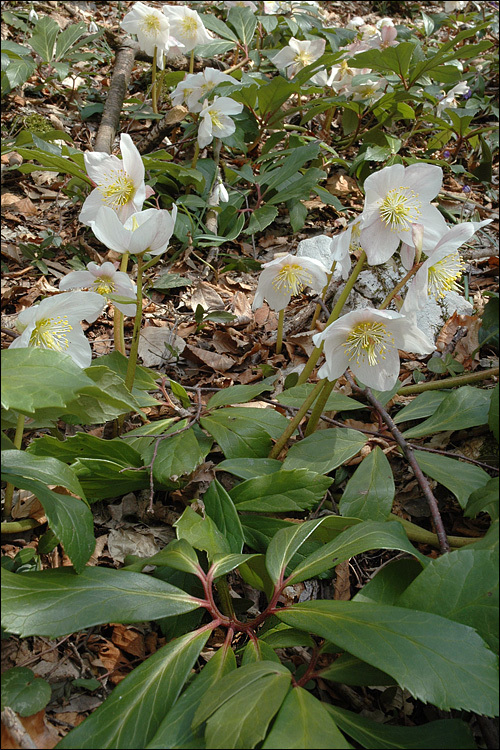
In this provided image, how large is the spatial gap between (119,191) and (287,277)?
1.69ft

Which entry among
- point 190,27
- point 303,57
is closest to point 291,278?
point 190,27

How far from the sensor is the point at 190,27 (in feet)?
8.84

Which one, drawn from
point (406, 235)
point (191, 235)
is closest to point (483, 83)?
point (191, 235)

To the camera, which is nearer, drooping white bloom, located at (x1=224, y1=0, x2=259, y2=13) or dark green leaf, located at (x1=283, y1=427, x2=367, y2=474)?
dark green leaf, located at (x1=283, y1=427, x2=367, y2=474)

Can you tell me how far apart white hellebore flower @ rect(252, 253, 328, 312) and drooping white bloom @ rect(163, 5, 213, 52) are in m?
1.86

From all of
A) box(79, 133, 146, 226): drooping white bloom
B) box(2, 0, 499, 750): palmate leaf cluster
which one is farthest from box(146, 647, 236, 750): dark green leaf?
box(79, 133, 146, 226): drooping white bloom

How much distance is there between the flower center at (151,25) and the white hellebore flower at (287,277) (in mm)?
1809

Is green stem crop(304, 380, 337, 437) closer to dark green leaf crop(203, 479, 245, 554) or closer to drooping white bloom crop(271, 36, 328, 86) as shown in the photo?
dark green leaf crop(203, 479, 245, 554)

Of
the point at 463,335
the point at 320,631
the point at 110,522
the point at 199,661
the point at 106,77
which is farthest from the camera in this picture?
the point at 106,77

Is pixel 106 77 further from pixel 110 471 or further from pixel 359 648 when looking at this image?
pixel 359 648

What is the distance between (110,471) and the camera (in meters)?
1.28

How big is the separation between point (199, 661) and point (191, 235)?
1788 mm

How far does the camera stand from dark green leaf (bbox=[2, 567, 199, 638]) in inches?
33.1

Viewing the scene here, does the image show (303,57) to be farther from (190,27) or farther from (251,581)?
(251,581)
